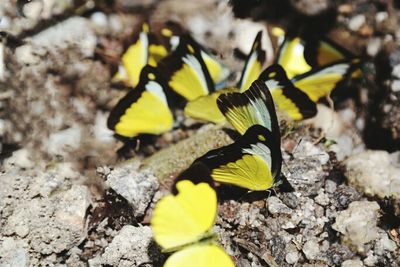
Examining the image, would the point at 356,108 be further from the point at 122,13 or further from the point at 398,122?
the point at 122,13

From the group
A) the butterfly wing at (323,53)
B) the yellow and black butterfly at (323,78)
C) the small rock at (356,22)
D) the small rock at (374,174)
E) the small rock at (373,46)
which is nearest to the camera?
the small rock at (374,174)

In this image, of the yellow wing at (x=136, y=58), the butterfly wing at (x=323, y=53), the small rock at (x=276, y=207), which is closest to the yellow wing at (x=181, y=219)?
the small rock at (x=276, y=207)

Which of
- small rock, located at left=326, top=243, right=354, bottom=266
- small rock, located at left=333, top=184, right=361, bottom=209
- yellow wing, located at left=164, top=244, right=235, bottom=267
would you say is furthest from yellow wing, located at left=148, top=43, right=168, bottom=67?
small rock, located at left=326, top=243, right=354, bottom=266

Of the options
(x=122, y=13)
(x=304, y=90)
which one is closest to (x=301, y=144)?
(x=304, y=90)

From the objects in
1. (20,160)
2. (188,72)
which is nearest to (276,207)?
(188,72)

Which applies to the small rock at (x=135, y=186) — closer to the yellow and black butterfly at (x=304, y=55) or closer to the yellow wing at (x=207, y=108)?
the yellow wing at (x=207, y=108)
